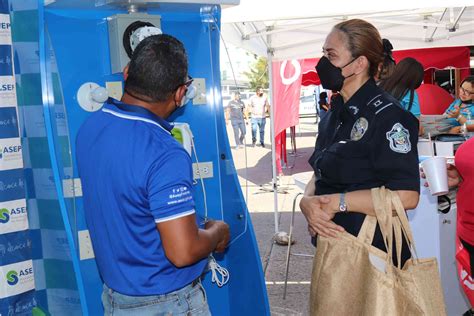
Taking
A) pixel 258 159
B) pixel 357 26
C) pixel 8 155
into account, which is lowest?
pixel 258 159

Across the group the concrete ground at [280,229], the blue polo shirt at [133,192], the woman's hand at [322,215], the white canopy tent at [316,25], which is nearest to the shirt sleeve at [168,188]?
the blue polo shirt at [133,192]

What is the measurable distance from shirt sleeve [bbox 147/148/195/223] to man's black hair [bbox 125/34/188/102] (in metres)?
0.22

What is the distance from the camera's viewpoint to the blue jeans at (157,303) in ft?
5.44

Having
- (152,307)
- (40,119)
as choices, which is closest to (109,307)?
(152,307)

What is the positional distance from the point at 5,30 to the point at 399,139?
1886 mm

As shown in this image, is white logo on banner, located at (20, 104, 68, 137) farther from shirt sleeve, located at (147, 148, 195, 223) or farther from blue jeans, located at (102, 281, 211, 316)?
shirt sleeve, located at (147, 148, 195, 223)

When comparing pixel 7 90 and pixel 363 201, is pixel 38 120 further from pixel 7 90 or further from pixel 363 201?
pixel 363 201

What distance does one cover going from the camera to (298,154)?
46.4 feet

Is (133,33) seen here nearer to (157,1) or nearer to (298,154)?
(157,1)

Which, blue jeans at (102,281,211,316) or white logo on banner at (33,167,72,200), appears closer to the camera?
blue jeans at (102,281,211,316)

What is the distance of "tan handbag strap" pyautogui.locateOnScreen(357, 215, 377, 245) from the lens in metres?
1.91

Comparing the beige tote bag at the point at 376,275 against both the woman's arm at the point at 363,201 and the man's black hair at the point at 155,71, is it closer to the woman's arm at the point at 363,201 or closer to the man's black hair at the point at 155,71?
Answer: the woman's arm at the point at 363,201

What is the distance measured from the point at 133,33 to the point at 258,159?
11.6 m

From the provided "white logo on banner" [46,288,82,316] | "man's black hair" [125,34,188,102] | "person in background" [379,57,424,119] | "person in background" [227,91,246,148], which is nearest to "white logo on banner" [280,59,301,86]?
"person in background" [227,91,246,148]
